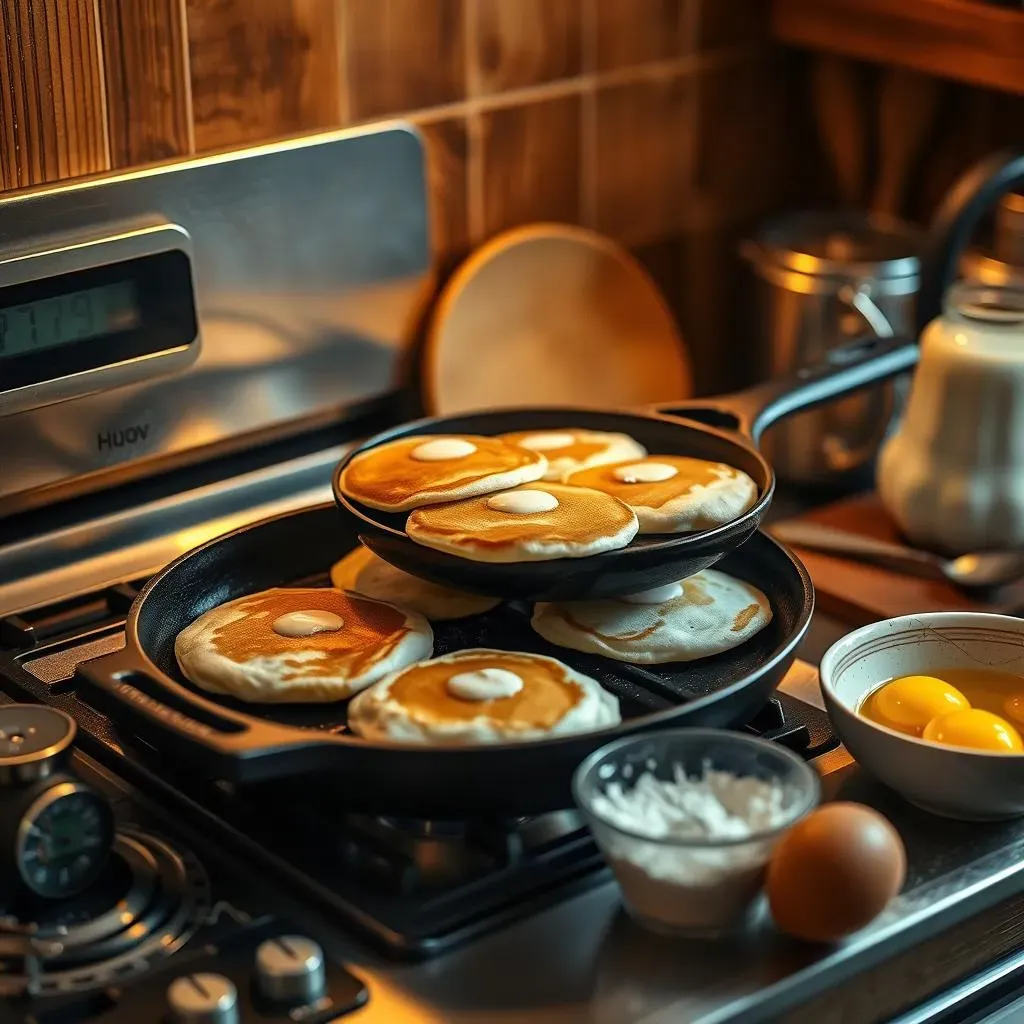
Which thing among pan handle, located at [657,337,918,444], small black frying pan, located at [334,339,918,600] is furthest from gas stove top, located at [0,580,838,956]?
pan handle, located at [657,337,918,444]

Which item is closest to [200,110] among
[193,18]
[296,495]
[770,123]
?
[193,18]

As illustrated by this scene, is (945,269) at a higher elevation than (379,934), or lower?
higher

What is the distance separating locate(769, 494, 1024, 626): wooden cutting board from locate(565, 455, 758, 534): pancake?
194 millimetres

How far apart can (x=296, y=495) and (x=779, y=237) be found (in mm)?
517

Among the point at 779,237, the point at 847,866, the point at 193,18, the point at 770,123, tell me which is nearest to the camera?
the point at 847,866

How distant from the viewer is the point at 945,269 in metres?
1.33

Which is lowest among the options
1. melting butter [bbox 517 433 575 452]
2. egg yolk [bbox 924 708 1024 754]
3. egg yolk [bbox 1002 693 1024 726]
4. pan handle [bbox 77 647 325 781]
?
egg yolk [bbox 1002 693 1024 726]

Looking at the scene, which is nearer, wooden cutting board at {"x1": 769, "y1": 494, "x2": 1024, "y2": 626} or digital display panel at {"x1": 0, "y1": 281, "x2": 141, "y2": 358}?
digital display panel at {"x1": 0, "y1": 281, "x2": 141, "y2": 358}

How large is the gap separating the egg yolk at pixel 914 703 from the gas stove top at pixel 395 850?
40mm

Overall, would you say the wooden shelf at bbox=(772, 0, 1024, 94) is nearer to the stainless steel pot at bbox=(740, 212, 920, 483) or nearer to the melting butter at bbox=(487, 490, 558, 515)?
the stainless steel pot at bbox=(740, 212, 920, 483)

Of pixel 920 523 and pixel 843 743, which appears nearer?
pixel 843 743

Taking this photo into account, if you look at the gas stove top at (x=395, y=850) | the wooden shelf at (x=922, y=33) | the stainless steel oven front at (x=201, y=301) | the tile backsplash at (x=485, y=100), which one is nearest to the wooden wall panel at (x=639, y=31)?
the tile backsplash at (x=485, y=100)

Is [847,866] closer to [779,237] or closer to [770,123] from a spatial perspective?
[779,237]

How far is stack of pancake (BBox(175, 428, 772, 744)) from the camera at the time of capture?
2.85ft
